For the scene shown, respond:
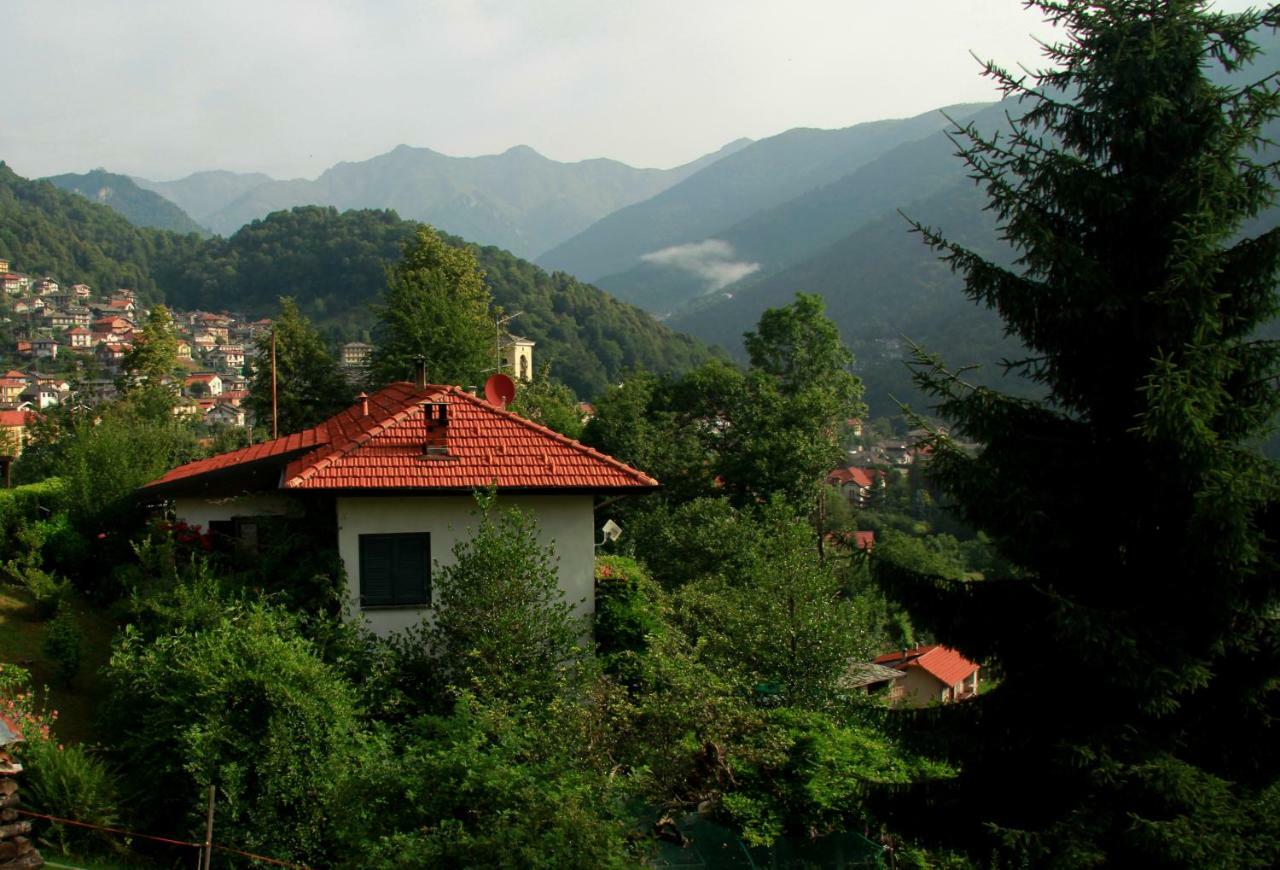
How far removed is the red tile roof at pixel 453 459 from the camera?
48.1 feet

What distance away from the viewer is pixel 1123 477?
326 inches

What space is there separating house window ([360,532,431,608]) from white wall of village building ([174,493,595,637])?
3.7 inches

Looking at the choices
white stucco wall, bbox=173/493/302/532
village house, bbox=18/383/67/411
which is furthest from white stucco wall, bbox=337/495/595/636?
village house, bbox=18/383/67/411

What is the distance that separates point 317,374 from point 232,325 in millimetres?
137423

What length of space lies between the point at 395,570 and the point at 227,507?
4.38 meters

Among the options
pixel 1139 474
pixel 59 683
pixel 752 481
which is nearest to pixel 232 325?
pixel 752 481

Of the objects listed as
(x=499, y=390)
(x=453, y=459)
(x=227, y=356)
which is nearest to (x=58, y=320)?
(x=227, y=356)

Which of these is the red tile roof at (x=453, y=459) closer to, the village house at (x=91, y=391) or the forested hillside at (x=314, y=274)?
the village house at (x=91, y=391)

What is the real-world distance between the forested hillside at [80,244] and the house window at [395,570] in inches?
7036

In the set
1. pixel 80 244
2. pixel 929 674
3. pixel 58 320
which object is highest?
pixel 80 244

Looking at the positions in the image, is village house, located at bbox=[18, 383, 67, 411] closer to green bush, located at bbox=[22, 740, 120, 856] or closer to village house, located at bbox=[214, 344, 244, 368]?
village house, located at bbox=[214, 344, 244, 368]

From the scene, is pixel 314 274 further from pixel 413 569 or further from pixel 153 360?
pixel 413 569

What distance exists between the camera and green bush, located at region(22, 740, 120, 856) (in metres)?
10.6

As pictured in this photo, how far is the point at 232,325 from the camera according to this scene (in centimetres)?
16288
